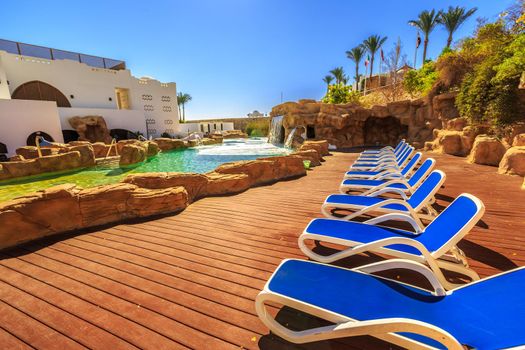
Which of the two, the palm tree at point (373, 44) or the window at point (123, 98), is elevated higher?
the palm tree at point (373, 44)

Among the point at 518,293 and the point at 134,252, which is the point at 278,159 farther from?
the point at 518,293

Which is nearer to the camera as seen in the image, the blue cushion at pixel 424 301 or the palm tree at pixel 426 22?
the blue cushion at pixel 424 301

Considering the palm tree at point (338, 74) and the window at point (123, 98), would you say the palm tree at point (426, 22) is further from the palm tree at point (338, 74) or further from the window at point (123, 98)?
the window at point (123, 98)

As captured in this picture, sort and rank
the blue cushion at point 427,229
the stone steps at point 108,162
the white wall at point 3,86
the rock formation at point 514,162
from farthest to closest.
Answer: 1. the white wall at point 3,86
2. the stone steps at point 108,162
3. the rock formation at point 514,162
4. the blue cushion at point 427,229

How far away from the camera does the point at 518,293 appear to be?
1.17 metres

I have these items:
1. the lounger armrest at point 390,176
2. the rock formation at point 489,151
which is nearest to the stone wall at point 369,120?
the rock formation at point 489,151

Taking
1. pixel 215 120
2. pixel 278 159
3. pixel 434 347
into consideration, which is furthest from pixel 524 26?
pixel 215 120

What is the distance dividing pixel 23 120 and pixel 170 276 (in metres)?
18.8

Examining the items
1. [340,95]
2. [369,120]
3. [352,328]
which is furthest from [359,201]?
[340,95]

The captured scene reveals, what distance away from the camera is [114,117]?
21.1 m

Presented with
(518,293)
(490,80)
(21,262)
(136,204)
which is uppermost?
(490,80)

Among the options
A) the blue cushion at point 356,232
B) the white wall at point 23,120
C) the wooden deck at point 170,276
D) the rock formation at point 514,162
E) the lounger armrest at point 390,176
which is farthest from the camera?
the white wall at point 23,120

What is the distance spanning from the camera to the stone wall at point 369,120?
12.7 metres

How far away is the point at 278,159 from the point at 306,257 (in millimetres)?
4102
